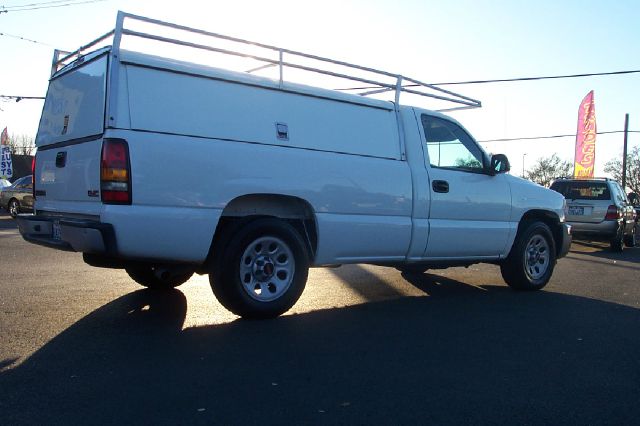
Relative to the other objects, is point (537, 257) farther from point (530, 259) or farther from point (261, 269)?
point (261, 269)

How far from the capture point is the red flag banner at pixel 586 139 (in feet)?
91.1

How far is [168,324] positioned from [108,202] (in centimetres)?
127

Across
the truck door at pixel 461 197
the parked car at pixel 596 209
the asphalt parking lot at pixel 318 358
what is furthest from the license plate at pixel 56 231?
the parked car at pixel 596 209

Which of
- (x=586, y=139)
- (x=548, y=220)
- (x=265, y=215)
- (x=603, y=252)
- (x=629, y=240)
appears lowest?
(x=603, y=252)

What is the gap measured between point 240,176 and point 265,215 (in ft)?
1.76

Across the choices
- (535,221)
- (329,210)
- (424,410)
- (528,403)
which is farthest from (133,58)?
(535,221)

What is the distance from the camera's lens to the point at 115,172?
4.46 m

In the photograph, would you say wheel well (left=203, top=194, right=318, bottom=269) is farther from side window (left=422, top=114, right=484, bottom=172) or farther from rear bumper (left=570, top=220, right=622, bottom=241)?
rear bumper (left=570, top=220, right=622, bottom=241)

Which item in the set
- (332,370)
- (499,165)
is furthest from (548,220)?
(332,370)

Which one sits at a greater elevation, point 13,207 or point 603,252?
point 13,207

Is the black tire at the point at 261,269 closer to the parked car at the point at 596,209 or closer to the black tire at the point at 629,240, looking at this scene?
the parked car at the point at 596,209

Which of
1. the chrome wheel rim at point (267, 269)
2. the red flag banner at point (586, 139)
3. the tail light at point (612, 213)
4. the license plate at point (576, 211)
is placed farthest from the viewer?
the red flag banner at point (586, 139)

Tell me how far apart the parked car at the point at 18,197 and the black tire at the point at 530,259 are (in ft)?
60.0

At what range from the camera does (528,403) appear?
137 inches
